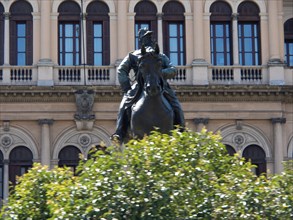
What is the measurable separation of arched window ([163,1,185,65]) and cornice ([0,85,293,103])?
6.34ft

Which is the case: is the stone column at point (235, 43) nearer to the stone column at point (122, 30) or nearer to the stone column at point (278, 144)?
the stone column at point (278, 144)

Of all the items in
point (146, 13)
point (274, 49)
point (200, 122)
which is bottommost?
point (200, 122)

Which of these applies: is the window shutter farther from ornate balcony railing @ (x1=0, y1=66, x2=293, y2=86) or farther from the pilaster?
the pilaster

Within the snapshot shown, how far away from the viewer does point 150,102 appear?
2028 cm

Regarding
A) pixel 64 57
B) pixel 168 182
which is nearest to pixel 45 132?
pixel 64 57

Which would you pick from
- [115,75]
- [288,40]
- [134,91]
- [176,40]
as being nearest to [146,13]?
[176,40]

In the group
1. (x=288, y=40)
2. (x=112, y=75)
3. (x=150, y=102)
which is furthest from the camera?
(x=288, y=40)

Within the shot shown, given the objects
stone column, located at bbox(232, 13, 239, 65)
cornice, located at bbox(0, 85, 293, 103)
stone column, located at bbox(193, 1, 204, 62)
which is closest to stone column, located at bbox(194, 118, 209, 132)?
cornice, located at bbox(0, 85, 293, 103)

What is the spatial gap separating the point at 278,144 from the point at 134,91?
25426mm

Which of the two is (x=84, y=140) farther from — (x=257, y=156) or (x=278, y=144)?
(x=278, y=144)

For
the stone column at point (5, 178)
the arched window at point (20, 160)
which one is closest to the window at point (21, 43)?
the arched window at point (20, 160)

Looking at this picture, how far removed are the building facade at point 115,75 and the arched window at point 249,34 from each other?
4 cm

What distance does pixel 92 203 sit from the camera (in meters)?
16.2

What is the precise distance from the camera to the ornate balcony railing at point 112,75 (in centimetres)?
4603
